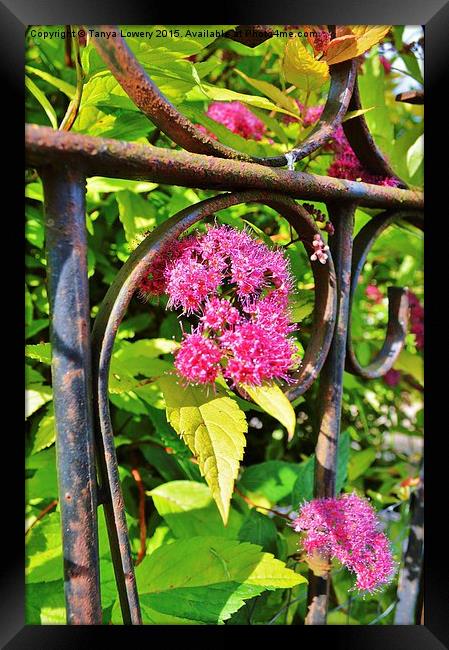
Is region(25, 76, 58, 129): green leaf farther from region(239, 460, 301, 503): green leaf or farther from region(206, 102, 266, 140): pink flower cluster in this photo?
region(239, 460, 301, 503): green leaf

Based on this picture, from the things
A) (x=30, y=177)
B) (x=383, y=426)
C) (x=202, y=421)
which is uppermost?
(x=30, y=177)

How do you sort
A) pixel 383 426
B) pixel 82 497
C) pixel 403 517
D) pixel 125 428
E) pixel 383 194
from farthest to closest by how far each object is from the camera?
1. pixel 383 426
2. pixel 403 517
3. pixel 125 428
4. pixel 383 194
5. pixel 82 497

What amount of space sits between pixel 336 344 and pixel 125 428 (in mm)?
374

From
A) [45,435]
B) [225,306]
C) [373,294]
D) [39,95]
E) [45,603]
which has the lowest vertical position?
[45,603]

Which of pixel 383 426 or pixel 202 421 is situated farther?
pixel 383 426

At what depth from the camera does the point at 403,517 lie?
3.60 feet

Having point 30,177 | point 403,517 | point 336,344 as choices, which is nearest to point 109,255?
point 30,177

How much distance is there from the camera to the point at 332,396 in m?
0.56

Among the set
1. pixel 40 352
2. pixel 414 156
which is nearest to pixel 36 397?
pixel 40 352

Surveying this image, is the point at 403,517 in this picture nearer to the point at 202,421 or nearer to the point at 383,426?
the point at 383,426

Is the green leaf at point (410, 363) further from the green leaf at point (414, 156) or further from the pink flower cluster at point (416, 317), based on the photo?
the green leaf at point (414, 156)

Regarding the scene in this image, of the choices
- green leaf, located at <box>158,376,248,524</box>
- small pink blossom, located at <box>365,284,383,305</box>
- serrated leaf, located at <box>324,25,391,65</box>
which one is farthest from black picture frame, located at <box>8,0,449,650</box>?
small pink blossom, located at <box>365,284,383,305</box>

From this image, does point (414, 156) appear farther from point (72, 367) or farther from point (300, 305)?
point (72, 367)
